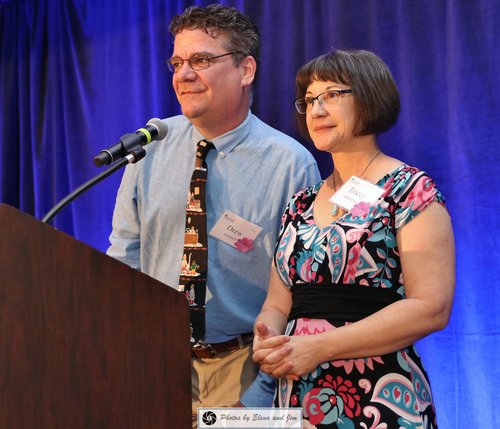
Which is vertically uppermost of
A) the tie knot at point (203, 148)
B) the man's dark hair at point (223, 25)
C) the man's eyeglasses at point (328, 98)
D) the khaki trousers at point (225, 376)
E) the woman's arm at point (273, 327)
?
the man's dark hair at point (223, 25)

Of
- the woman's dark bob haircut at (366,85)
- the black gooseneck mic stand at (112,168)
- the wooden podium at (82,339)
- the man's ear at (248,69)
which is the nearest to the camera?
the wooden podium at (82,339)

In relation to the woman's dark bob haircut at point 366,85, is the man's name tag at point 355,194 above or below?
below

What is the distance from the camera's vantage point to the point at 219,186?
2584 mm

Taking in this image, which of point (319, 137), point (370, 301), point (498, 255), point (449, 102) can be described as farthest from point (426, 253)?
point (449, 102)

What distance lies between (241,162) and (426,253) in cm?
95

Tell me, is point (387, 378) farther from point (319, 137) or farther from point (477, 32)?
point (477, 32)

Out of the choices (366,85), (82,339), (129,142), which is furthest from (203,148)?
(82,339)

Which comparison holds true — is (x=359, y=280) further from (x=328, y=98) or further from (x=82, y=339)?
(x=82, y=339)

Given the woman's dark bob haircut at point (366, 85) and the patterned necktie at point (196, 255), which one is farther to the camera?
the patterned necktie at point (196, 255)

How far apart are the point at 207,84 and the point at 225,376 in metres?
0.97

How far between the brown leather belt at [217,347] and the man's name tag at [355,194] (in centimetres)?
68

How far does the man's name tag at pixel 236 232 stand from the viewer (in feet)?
8.15

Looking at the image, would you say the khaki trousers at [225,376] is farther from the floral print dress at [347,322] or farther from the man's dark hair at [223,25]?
the man's dark hair at [223,25]

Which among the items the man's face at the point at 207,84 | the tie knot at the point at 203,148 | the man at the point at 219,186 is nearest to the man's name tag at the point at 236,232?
the man at the point at 219,186
